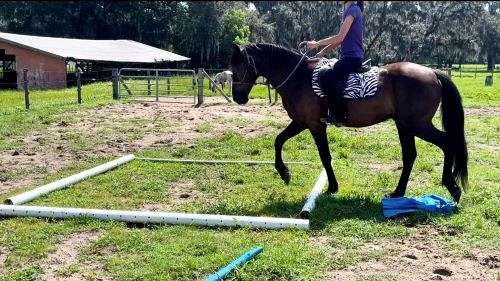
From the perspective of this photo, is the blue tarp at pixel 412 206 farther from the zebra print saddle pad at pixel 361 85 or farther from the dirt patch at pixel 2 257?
the dirt patch at pixel 2 257

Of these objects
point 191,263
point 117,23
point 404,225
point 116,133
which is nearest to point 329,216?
point 404,225

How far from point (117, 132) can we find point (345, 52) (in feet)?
25.5

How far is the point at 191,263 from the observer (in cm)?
454

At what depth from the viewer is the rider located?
6.41 meters

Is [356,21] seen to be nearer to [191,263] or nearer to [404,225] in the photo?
[404,225]

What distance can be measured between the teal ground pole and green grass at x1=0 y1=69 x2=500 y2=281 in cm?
6

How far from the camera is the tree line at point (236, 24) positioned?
193 feet

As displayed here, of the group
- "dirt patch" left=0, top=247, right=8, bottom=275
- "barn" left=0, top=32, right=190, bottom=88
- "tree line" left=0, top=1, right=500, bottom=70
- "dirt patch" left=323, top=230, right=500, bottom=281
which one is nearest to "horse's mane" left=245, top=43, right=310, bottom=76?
"dirt patch" left=323, top=230, right=500, bottom=281

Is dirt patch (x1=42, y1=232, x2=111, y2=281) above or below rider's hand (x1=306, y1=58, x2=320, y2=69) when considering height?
below

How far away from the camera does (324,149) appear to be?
6.99 m

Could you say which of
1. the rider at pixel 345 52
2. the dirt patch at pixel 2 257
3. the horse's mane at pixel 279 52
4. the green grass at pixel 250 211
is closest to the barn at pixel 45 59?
the green grass at pixel 250 211

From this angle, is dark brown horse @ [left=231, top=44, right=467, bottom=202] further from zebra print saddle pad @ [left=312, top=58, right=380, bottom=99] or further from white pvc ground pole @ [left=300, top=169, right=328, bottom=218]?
white pvc ground pole @ [left=300, top=169, right=328, bottom=218]

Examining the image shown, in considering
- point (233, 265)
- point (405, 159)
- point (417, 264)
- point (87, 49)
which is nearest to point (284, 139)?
point (405, 159)

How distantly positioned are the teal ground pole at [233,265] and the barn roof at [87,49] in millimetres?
31455
